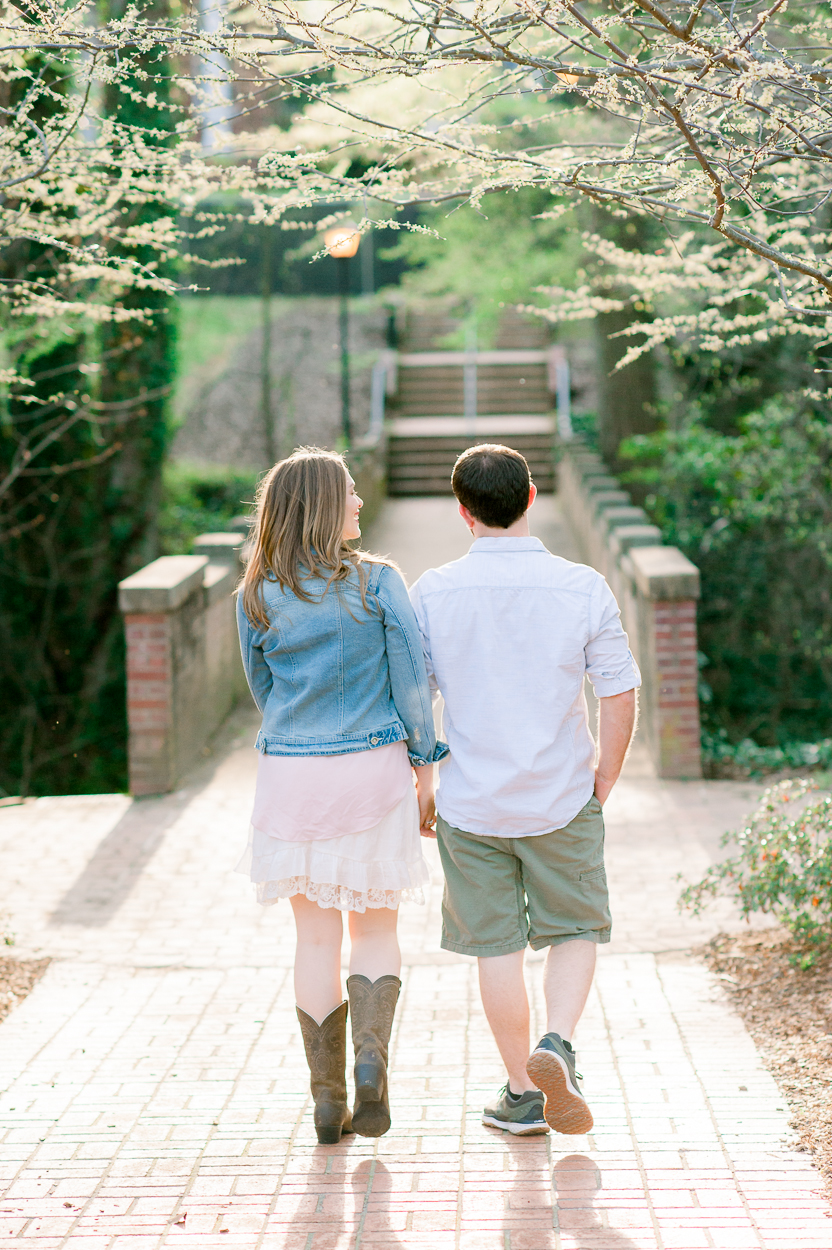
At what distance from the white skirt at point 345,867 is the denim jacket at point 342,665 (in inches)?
9.6

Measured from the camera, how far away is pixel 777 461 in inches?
421

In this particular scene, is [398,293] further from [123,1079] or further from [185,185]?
[123,1079]

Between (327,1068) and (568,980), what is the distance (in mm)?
690

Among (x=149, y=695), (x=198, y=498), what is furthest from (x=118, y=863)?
(x=198, y=498)

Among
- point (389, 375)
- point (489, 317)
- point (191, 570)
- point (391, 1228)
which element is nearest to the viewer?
point (391, 1228)

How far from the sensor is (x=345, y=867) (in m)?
3.31

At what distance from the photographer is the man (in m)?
3.30

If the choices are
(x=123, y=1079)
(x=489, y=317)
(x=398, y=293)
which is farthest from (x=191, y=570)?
(x=398, y=293)

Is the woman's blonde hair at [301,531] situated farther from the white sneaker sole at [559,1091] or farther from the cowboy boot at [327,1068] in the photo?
the white sneaker sole at [559,1091]

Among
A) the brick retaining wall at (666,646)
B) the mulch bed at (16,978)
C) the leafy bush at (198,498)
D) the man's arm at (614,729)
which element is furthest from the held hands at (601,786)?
the leafy bush at (198,498)

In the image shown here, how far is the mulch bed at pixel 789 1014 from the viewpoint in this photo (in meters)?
3.53

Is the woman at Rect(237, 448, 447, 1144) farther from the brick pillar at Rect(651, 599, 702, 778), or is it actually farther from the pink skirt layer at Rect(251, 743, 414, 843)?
the brick pillar at Rect(651, 599, 702, 778)

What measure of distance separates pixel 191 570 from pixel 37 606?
634 centimetres

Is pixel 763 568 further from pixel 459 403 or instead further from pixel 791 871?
pixel 459 403
